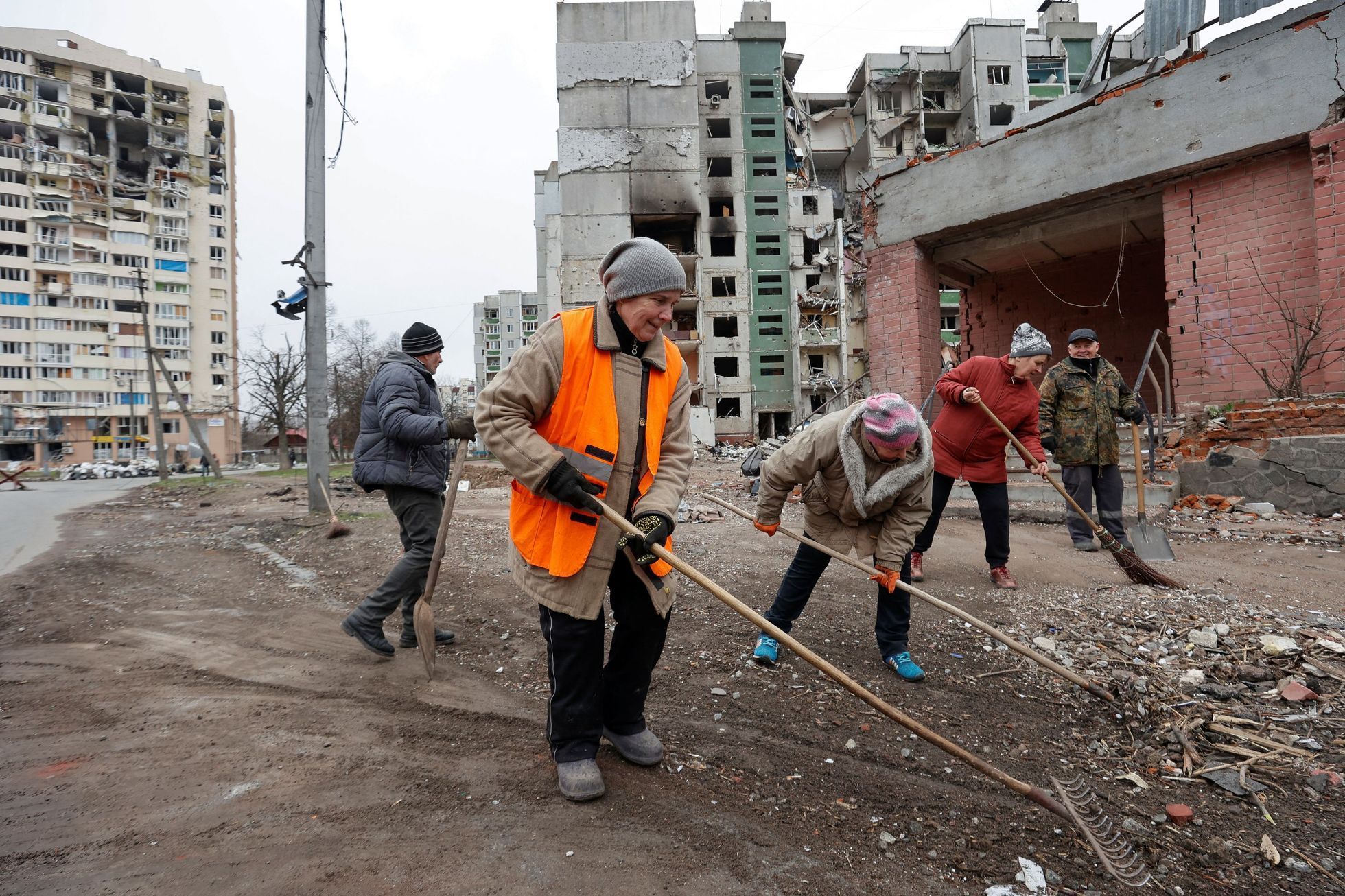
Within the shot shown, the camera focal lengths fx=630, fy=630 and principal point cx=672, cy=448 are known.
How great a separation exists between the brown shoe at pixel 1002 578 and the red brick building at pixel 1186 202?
4809mm

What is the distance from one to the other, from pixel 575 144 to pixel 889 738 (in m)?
35.3

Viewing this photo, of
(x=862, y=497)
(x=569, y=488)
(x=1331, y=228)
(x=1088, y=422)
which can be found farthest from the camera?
(x=1331, y=228)

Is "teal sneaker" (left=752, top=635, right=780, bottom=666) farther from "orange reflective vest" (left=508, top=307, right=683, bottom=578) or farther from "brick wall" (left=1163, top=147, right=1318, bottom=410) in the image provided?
"brick wall" (left=1163, top=147, right=1318, bottom=410)

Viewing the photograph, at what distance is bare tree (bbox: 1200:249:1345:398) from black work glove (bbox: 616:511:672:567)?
8257mm

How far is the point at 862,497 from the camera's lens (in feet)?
10.0

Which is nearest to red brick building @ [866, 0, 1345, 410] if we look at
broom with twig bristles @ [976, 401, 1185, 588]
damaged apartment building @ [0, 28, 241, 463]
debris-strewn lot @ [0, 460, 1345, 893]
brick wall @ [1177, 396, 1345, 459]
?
brick wall @ [1177, 396, 1345, 459]

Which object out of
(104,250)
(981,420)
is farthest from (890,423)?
(104,250)

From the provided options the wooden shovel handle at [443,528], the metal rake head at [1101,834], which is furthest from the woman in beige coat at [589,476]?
the metal rake head at [1101,834]

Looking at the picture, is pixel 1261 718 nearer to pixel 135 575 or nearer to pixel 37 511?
pixel 135 575

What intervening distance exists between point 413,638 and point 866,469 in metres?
2.67

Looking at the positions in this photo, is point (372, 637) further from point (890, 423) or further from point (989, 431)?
point (989, 431)

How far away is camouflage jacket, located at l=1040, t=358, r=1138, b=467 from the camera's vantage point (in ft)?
17.3

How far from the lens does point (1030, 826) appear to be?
2.07 metres

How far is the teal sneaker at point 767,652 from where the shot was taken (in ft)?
10.9
